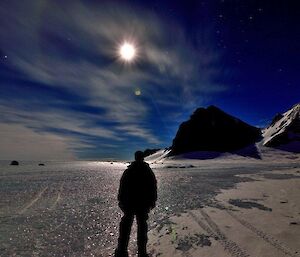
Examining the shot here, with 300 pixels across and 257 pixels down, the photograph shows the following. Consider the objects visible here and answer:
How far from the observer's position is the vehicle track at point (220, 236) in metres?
7.17

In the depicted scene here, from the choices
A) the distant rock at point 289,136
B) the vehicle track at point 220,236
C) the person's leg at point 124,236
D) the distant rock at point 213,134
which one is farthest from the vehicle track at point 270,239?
the distant rock at point 213,134

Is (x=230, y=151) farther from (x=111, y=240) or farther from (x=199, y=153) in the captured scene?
(x=111, y=240)

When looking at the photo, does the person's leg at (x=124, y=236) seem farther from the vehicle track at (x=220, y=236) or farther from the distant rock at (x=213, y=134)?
the distant rock at (x=213, y=134)

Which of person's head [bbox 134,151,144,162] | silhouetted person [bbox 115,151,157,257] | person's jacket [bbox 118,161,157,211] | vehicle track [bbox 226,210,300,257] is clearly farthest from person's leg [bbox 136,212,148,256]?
vehicle track [bbox 226,210,300,257]

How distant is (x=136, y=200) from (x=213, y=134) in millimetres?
177420

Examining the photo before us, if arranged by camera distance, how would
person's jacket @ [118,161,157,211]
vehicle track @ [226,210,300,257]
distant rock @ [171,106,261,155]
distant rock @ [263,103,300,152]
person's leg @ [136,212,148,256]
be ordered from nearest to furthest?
vehicle track @ [226,210,300,257] < person's leg @ [136,212,148,256] < person's jacket @ [118,161,157,211] < distant rock @ [263,103,300,152] < distant rock @ [171,106,261,155]

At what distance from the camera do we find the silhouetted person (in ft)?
23.8

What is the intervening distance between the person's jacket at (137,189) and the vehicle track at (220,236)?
2381 millimetres

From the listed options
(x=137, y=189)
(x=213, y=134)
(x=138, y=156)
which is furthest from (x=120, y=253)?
(x=213, y=134)

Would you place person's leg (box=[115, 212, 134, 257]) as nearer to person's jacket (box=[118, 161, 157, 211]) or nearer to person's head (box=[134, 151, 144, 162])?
person's jacket (box=[118, 161, 157, 211])

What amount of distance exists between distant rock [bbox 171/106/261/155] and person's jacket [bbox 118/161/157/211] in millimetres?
166818

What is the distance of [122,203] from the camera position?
292 inches

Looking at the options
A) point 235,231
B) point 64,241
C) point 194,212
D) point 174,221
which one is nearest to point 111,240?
point 64,241

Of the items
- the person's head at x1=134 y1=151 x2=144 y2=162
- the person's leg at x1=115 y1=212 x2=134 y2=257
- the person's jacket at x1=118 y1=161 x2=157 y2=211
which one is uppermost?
the person's head at x1=134 y1=151 x2=144 y2=162
